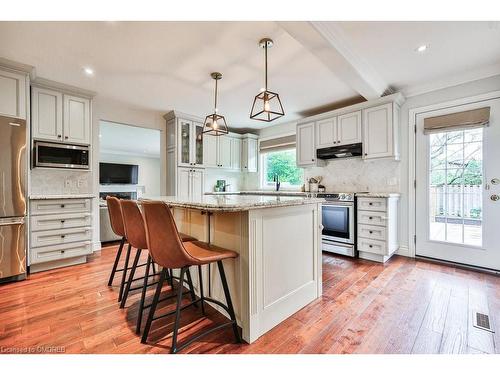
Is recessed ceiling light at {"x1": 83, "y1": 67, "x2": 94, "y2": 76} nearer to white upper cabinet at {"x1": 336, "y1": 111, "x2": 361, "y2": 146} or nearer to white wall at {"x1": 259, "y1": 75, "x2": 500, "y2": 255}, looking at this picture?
white upper cabinet at {"x1": 336, "y1": 111, "x2": 361, "y2": 146}

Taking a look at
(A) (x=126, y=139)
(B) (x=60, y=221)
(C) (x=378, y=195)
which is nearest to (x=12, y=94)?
(B) (x=60, y=221)

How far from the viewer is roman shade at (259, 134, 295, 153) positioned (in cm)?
491

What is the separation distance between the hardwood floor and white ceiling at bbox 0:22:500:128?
2.28 metres

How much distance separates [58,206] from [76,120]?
1.21m

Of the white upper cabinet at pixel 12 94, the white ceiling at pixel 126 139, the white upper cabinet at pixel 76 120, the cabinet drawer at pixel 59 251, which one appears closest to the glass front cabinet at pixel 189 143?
the white ceiling at pixel 126 139

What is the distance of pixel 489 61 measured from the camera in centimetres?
260

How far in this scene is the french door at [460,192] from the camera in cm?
273

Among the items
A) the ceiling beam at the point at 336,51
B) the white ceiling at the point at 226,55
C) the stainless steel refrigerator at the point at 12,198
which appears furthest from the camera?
the stainless steel refrigerator at the point at 12,198

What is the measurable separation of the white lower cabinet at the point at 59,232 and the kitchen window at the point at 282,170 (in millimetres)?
3555

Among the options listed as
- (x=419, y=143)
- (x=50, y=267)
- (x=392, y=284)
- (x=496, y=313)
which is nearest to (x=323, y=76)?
(x=419, y=143)

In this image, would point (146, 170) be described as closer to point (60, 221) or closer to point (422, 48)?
point (60, 221)

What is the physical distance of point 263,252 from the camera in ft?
5.34

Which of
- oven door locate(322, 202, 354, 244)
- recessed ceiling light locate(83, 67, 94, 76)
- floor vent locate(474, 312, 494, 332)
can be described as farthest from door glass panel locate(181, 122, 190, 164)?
floor vent locate(474, 312, 494, 332)

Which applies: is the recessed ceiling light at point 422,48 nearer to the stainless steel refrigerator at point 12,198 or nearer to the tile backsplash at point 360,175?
the tile backsplash at point 360,175
